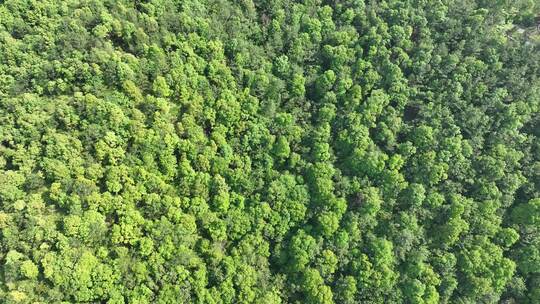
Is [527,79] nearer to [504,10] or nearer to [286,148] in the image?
[504,10]

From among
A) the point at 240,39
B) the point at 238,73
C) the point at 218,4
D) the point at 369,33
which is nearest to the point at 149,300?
the point at 238,73

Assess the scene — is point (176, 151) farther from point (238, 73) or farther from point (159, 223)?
point (238, 73)

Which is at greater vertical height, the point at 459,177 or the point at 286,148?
the point at 459,177

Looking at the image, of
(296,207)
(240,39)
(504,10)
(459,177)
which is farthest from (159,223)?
(504,10)

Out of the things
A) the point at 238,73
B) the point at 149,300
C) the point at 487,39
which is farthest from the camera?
the point at 487,39

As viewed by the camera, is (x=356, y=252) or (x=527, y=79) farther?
A: (x=527, y=79)

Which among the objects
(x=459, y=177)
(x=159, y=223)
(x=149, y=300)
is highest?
(x=459, y=177)

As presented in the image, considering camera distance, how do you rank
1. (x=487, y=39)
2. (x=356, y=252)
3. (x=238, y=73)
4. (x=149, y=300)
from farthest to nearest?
1. (x=487, y=39)
2. (x=238, y=73)
3. (x=356, y=252)
4. (x=149, y=300)
